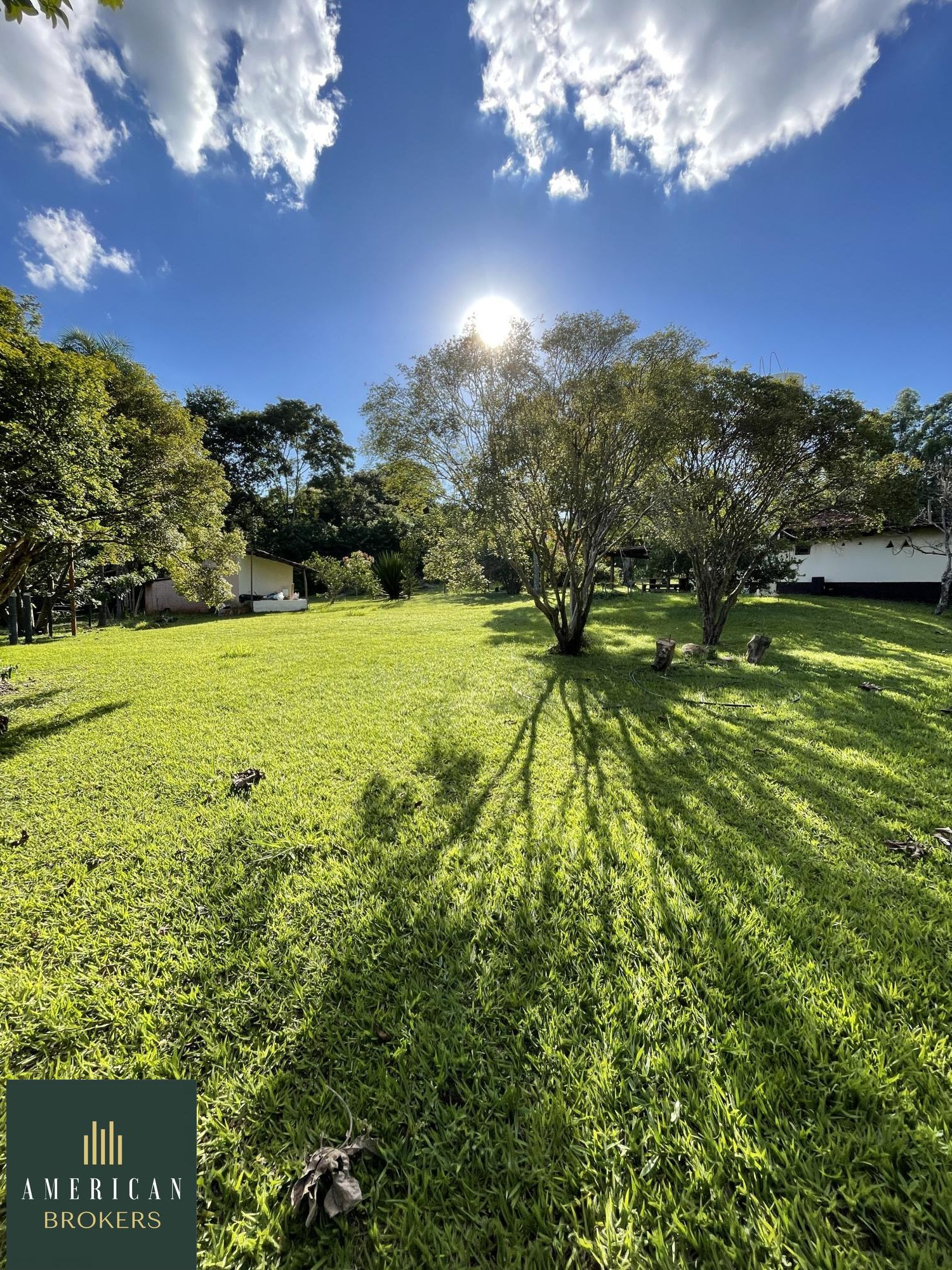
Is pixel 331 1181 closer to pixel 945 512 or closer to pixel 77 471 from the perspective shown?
pixel 77 471

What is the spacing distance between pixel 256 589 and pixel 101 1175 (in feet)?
87.3

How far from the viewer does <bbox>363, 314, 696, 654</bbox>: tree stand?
694 centimetres

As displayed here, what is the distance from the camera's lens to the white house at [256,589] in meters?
23.0

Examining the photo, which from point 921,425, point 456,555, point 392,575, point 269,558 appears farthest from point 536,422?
point 921,425

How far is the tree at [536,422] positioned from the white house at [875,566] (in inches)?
622

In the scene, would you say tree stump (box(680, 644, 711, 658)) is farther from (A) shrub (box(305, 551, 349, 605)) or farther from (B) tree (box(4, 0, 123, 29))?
(A) shrub (box(305, 551, 349, 605))

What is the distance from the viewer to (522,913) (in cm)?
235

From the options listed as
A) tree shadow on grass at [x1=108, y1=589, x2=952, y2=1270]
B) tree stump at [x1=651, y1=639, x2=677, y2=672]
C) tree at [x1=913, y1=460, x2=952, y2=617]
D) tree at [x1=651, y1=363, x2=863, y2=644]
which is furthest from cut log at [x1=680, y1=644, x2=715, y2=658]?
tree at [x1=913, y1=460, x2=952, y2=617]

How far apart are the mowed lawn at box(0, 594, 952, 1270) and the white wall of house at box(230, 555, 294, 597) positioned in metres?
21.7

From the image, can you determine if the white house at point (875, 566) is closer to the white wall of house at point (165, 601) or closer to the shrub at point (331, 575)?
the shrub at point (331, 575)

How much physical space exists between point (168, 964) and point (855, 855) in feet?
13.0

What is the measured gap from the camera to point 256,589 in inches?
989

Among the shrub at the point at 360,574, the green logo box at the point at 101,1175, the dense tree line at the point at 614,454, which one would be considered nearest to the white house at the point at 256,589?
the shrub at the point at 360,574

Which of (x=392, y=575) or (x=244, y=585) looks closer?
(x=244, y=585)
